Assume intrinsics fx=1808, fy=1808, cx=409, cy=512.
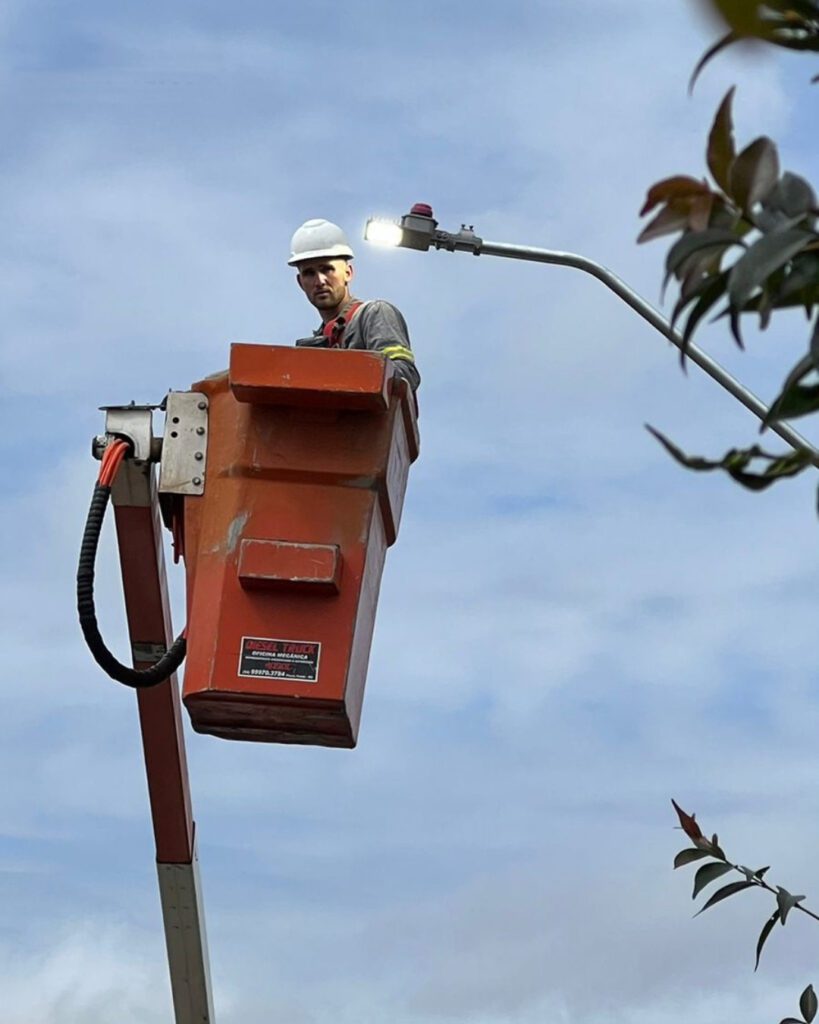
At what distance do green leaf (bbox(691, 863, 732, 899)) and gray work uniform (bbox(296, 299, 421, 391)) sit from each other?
3.44 meters

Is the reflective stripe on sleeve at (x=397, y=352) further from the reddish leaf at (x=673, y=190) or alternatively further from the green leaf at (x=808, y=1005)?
the reddish leaf at (x=673, y=190)

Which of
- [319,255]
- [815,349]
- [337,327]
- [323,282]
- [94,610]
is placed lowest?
[815,349]

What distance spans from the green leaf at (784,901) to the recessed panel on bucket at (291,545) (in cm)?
229

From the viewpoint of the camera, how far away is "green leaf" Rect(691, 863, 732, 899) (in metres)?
3.47

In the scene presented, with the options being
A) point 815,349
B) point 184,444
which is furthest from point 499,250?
point 815,349

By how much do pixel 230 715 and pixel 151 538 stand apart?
1.43m

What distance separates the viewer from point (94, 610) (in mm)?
6523

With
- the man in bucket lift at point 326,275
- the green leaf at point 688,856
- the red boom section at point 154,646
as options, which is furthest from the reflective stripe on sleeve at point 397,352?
the green leaf at point 688,856

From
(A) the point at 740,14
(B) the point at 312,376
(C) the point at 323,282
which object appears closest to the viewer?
(A) the point at 740,14

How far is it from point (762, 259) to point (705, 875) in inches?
89.7

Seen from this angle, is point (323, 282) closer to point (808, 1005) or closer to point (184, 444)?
point (184, 444)

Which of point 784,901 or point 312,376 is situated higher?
point 312,376

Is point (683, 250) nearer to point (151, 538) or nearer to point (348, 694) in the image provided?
point (348, 694)

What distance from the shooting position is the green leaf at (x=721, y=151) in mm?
1532
